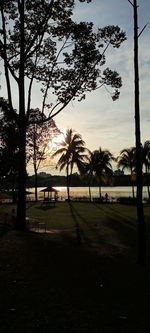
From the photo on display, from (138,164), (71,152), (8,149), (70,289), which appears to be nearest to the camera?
(70,289)

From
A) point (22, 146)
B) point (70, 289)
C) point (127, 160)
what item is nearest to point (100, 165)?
point (127, 160)

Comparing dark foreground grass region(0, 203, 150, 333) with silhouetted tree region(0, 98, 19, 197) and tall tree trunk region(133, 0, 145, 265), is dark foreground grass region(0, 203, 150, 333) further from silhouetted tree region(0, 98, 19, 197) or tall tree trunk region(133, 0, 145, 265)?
silhouetted tree region(0, 98, 19, 197)

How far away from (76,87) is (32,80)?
2.77 m

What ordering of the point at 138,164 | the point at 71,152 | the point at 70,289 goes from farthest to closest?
the point at 71,152
the point at 138,164
the point at 70,289

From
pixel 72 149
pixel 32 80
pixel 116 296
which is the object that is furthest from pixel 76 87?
pixel 72 149

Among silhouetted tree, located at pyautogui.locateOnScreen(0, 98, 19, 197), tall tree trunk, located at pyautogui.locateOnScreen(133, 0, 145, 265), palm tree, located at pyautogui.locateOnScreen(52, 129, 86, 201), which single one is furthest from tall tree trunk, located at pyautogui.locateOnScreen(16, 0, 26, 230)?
palm tree, located at pyautogui.locateOnScreen(52, 129, 86, 201)

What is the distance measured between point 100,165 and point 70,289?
5208cm

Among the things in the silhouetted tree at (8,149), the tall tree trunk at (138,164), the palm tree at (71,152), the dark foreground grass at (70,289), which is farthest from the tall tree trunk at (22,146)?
the palm tree at (71,152)

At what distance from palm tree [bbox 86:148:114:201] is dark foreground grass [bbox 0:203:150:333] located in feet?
150

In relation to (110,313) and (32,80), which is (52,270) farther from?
(32,80)

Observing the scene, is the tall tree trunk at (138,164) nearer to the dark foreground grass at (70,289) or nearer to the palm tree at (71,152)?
the dark foreground grass at (70,289)

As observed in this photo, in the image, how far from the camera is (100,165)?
197ft

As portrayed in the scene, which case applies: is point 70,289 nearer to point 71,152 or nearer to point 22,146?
point 22,146

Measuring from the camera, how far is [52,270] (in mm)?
10039
